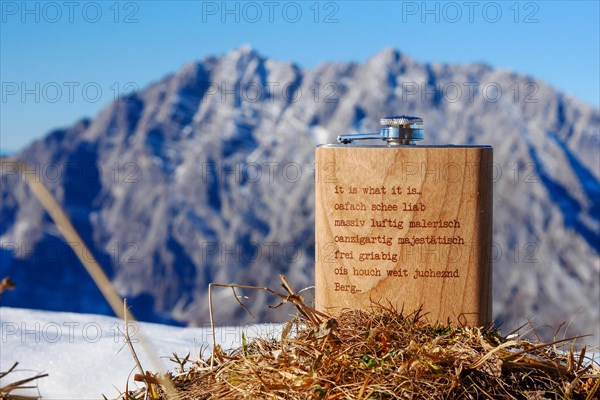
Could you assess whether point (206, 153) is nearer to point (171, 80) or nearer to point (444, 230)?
point (171, 80)

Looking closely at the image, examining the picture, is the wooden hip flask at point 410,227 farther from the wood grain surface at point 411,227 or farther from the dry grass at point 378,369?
the dry grass at point 378,369

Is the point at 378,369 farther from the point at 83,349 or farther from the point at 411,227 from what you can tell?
the point at 83,349

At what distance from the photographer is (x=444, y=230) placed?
8.16 ft

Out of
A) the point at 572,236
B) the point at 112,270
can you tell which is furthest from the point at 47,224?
the point at 572,236

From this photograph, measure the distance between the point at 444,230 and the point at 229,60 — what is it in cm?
15154

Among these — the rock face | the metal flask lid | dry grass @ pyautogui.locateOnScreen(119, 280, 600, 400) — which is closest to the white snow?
dry grass @ pyautogui.locateOnScreen(119, 280, 600, 400)

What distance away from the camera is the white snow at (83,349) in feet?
9.30

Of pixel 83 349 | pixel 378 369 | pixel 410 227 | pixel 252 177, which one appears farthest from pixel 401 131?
pixel 252 177

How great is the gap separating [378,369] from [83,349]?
176 cm

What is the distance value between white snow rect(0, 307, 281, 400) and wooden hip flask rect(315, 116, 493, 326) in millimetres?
431

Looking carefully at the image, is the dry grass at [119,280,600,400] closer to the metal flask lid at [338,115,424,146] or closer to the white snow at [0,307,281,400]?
the white snow at [0,307,281,400]

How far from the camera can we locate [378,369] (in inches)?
74.7

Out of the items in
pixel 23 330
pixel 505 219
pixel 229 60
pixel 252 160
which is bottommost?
pixel 505 219

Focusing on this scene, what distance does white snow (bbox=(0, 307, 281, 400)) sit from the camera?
284cm
